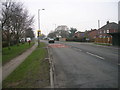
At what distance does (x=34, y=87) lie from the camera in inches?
Result: 194

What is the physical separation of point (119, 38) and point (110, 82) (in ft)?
76.4

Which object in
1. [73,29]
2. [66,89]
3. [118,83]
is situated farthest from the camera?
[73,29]

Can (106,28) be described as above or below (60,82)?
above

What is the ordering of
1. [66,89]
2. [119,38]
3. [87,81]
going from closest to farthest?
[66,89] < [87,81] < [119,38]

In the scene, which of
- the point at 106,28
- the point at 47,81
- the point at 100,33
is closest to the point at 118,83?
the point at 47,81

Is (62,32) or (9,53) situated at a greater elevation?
(62,32)

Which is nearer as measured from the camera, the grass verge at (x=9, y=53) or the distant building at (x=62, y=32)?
the grass verge at (x=9, y=53)

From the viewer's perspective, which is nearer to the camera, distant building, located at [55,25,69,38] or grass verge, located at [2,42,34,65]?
grass verge, located at [2,42,34,65]

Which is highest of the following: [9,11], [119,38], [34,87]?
[9,11]

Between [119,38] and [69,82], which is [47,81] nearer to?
[69,82]

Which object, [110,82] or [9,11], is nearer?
[110,82]

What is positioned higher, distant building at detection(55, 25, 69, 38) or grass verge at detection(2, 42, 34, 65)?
distant building at detection(55, 25, 69, 38)

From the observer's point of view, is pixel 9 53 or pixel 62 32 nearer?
pixel 9 53

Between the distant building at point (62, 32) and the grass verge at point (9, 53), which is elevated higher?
the distant building at point (62, 32)
